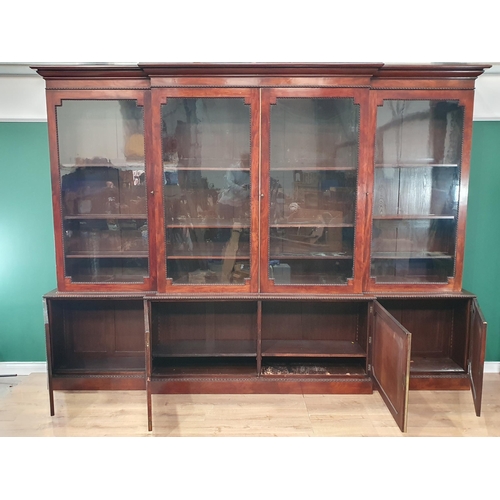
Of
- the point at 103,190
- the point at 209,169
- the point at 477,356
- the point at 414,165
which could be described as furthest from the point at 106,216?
the point at 477,356

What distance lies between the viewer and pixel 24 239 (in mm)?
2539

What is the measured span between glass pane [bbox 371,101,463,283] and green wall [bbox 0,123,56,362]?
2.12m

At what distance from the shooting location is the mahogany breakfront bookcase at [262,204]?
7.01 feet

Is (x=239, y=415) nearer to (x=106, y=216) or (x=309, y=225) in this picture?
(x=309, y=225)

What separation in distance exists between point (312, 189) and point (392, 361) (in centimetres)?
107

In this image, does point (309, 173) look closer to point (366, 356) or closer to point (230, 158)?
point (230, 158)

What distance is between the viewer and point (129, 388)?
2.39 meters

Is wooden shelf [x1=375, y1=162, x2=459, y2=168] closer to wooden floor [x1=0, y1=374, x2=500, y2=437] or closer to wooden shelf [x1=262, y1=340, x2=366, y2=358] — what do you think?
wooden shelf [x1=262, y1=340, x2=366, y2=358]

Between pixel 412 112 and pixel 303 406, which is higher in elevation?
pixel 412 112
